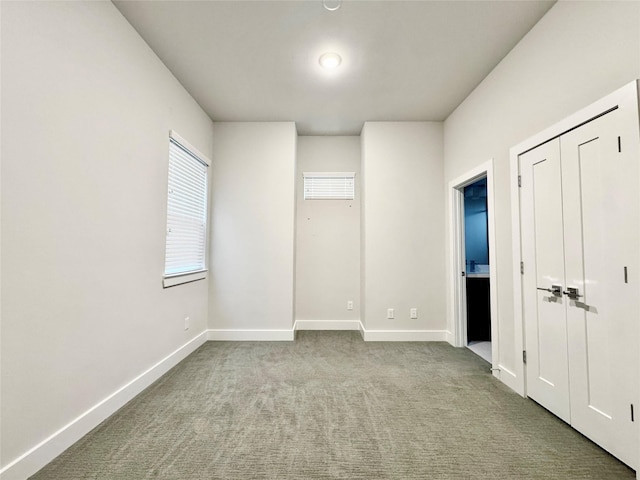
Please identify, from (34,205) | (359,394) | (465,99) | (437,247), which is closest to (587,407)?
(359,394)

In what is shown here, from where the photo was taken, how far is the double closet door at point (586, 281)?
4.99ft

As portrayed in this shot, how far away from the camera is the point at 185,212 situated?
3.17 metres

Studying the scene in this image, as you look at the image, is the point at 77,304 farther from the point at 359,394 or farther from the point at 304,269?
the point at 304,269

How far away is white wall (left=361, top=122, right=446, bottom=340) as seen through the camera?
12.4ft

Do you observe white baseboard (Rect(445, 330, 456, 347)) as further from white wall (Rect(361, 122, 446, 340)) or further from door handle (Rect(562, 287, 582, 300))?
door handle (Rect(562, 287, 582, 300))

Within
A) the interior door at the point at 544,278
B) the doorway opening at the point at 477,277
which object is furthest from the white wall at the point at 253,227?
the interior door at the point at 544,278

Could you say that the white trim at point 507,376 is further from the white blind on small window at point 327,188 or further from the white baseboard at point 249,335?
the white blind on small window at point 327,188

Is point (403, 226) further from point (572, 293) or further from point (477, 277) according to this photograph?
point (572, 293)

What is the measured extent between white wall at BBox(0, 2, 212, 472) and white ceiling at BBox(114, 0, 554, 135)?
17.9 inches

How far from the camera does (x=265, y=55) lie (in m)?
2.54

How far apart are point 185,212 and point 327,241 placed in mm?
2033

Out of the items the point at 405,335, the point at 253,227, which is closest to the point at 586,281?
the point at 405,335

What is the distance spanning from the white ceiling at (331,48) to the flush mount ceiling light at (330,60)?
5 centimetres

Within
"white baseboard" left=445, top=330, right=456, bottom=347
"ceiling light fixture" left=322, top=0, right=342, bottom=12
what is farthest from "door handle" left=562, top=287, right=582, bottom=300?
"ceiling light fixture" left=322, top=0, right=342, bottom=12
